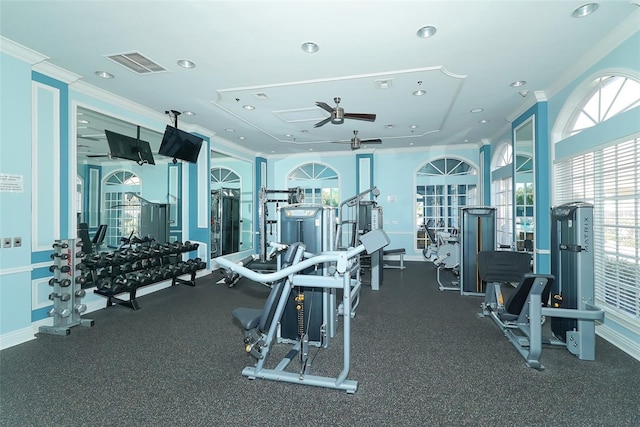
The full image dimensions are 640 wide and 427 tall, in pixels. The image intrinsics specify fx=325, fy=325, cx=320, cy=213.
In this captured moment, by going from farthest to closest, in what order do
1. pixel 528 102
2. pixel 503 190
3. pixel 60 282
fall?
pixel 503 190, pixel 528 102, pixel 60 282

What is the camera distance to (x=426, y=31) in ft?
9.85

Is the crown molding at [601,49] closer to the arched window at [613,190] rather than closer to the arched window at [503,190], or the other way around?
the arched window at [613,190]

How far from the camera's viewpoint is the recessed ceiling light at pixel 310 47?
3244 mm

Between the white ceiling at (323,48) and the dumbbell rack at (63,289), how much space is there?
6.93 feet

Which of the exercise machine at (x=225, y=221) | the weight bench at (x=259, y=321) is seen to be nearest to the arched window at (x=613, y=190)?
the weight bench at (x=259, y=321)

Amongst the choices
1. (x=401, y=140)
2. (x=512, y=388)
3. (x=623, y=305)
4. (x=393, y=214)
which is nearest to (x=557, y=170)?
(x=623, y=305)

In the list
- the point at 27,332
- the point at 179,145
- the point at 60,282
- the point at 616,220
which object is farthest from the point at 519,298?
the point at 179,145

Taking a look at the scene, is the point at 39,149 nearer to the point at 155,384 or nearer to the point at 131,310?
the point at 131,310

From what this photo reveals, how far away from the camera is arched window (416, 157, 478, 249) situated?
834 centimetres

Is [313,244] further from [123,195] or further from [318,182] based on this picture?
[123,195]

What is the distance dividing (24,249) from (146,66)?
237 centimetres

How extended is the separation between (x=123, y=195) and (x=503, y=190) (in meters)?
9.37

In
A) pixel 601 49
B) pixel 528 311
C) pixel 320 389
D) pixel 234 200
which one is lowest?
pixel 320 389

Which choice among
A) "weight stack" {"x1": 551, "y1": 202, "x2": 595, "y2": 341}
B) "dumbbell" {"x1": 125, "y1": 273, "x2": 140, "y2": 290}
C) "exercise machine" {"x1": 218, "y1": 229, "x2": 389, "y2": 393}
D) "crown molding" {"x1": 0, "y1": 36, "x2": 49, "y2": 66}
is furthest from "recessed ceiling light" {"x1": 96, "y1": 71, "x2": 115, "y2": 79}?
"weight stack" {"x1": 551, "y1": 202, "x2": 595, "y2": 341}
